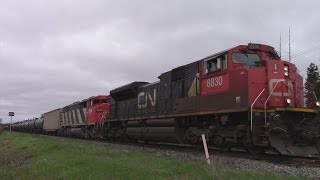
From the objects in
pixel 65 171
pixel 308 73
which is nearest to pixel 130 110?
pixel 65 171

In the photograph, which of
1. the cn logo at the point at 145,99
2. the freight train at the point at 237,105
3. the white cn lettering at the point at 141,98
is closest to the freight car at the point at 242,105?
the freight train at the point at 237,105

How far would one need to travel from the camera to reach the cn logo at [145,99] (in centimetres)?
2291

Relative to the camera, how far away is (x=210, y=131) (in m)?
16.4

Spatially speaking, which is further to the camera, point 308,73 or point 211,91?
point 308,73

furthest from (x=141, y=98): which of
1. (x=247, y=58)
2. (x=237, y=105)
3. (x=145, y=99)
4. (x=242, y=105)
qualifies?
(x=242, y=105)

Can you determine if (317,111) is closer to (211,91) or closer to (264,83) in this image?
(264,83)

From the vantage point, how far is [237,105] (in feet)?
49.5

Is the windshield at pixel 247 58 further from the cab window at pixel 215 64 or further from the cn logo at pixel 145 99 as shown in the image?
the cn logo at pixel 145 99

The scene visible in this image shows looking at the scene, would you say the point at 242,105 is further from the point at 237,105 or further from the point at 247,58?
the point at 247,58

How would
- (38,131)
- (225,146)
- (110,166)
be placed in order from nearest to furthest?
(110,166) → (225,146) → (38,131)

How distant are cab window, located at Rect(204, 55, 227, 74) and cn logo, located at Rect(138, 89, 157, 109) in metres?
6.00

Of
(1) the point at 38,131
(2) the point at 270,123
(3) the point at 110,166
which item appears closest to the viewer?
(3) the point at 110,166

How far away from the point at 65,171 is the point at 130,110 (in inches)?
586

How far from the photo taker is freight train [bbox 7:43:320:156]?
45.7ft
